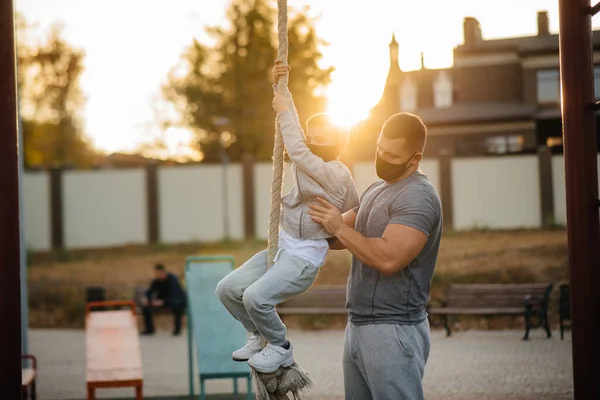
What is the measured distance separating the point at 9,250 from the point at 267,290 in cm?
128

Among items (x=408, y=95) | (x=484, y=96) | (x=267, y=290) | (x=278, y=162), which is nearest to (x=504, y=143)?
(x=484, y=96)

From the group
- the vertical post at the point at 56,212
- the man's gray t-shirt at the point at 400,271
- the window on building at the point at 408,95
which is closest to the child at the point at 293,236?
the man's gray t-shirt at the point at 400,271

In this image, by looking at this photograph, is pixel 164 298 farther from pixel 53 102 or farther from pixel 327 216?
pixel 53 102

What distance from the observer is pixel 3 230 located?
450 cm

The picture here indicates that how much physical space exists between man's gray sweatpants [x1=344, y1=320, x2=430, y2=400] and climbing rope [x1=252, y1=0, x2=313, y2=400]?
40 centimetres

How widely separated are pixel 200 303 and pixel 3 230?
20.9ft

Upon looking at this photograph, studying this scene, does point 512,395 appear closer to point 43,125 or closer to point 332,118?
point 332,118

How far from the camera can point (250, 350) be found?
16.2 feet

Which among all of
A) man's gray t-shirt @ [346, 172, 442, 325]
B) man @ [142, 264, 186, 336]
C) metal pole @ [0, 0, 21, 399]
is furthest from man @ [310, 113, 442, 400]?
man @ [142, 264, 186, 336]

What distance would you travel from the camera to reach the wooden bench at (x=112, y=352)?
32.0ft

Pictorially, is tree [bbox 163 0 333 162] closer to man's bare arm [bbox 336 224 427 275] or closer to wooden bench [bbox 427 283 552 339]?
wooden bench [bbox 427 283 552 339]

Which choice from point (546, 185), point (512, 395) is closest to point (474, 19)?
point (546, 185)

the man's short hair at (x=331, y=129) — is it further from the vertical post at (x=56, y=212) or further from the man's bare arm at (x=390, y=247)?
the vertical post at (x=56, y=212)

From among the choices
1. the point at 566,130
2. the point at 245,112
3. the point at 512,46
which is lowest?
the point at 566,130
